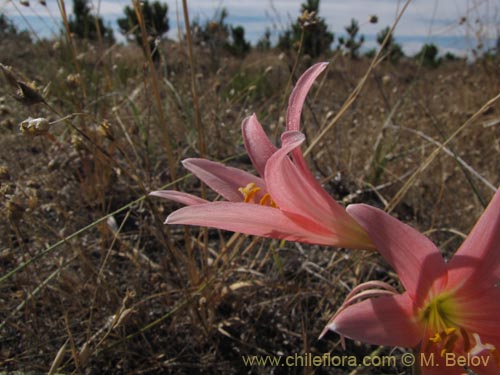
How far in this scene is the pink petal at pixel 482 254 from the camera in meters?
0.56

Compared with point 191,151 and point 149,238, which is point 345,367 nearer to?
point 149,238

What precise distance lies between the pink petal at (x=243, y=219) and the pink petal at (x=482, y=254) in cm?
20

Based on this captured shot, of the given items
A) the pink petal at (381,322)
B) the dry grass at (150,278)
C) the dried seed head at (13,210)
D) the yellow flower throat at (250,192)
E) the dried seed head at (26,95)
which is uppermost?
the dried seed head at (26,95)

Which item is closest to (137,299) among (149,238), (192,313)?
(192,313)

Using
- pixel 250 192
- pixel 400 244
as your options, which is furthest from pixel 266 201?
pixel 400 244

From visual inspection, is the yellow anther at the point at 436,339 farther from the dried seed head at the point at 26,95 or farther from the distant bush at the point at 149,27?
the distant bush at the point at 149,27

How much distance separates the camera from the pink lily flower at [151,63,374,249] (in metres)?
0.62

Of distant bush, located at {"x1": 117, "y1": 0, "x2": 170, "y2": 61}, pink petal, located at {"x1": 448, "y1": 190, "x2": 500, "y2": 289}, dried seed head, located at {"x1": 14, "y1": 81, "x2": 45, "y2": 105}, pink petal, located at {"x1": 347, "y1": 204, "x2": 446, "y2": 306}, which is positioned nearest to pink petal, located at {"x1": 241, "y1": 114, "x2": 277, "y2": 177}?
pink petal, located at {"x1": 347, "y1": 204, "x2": 446, "y2": 306}

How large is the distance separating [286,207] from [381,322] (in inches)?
8.3

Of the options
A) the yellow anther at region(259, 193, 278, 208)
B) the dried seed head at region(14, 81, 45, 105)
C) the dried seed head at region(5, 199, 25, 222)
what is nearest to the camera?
the yellow anther at region(259, 193, 278, 208)

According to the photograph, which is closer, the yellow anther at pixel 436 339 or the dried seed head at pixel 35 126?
the yellow anther at pixel 436 339

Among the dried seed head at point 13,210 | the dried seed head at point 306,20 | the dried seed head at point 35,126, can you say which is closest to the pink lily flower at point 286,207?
the dried seed head at point 35,126

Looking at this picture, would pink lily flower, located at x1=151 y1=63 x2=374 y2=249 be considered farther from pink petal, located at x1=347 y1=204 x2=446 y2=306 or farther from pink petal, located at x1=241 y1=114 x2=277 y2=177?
pink petal, located at x1=347 y1=204 x2=446 y2=306

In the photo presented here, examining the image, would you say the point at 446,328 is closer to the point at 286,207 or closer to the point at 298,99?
the point at 286,207
